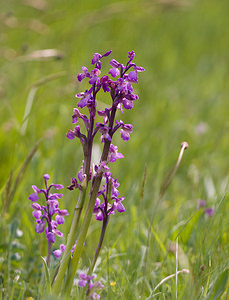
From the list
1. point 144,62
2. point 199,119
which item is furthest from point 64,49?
point 199,119

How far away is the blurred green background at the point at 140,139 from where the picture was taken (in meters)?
1.80

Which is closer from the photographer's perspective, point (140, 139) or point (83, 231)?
point (83, 231)

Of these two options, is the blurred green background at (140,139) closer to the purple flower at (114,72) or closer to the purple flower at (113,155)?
the purple flower at (113,155)

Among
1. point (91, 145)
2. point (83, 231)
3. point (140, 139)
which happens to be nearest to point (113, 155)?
point (91, 145)

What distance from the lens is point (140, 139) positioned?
359 centimetres

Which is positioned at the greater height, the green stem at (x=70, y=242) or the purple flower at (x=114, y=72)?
the purple flower at (x=114, y=72)

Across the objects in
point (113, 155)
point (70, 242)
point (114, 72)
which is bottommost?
point (70, 242)

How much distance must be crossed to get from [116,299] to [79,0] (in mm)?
6156

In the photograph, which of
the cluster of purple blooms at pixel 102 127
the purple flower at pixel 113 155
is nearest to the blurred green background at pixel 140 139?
the cluster of purple blooms at pixel 102 127

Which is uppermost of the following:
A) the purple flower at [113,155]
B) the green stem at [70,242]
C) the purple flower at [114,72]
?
the purple flower at [114,72]

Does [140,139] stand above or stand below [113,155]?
above

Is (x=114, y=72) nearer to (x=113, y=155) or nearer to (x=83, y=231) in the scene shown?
(x=113, y=155)

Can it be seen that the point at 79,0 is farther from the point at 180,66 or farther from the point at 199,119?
the point at 199,119

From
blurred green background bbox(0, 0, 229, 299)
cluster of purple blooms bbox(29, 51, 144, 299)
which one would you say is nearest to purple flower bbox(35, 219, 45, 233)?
cluster of purple blooms bbox(29, 51, 144, 299)
